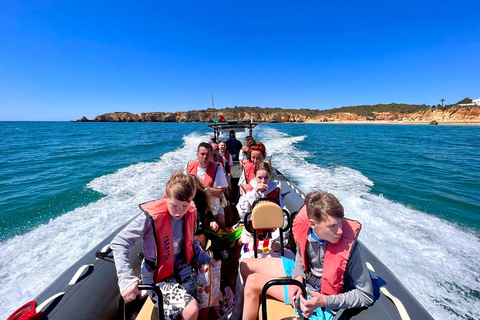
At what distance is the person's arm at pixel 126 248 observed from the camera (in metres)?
1.35

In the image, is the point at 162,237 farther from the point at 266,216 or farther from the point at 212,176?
the point at 212,176

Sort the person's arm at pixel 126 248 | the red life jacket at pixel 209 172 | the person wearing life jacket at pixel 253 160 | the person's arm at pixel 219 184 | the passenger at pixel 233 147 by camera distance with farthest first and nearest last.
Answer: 1. the passenger at pixel 233 147
2. the person wearing life jacket at pixel 253 160
3. the red life jacket at pixel 209 172
4. the person's arm at pixel 219 184
5. the person's arm at pixel 126 248

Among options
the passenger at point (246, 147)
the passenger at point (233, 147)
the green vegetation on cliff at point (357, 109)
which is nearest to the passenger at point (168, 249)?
the passenger at point (246, 147)

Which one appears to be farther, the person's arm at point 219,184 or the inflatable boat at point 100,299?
the person's arm at point 219,184

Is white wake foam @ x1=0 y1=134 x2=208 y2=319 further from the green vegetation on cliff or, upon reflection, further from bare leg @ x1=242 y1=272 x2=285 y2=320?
the green vegetation on cliff

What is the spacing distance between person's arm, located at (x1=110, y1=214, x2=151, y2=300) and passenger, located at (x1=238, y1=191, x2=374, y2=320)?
856 mm

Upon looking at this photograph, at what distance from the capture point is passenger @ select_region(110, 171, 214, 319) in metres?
1.42

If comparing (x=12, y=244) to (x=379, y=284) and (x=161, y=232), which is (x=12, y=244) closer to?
(x=161, y=232)

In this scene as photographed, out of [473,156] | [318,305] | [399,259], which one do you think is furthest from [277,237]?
[473,156]

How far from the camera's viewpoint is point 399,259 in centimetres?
328

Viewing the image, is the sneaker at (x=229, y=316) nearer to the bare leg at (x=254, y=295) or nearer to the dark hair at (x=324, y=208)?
the bare leg at (x=254, y=295)

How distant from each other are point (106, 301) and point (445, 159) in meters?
14.7

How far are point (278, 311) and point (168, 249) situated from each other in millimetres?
918

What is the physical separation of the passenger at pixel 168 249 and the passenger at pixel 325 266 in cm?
50
